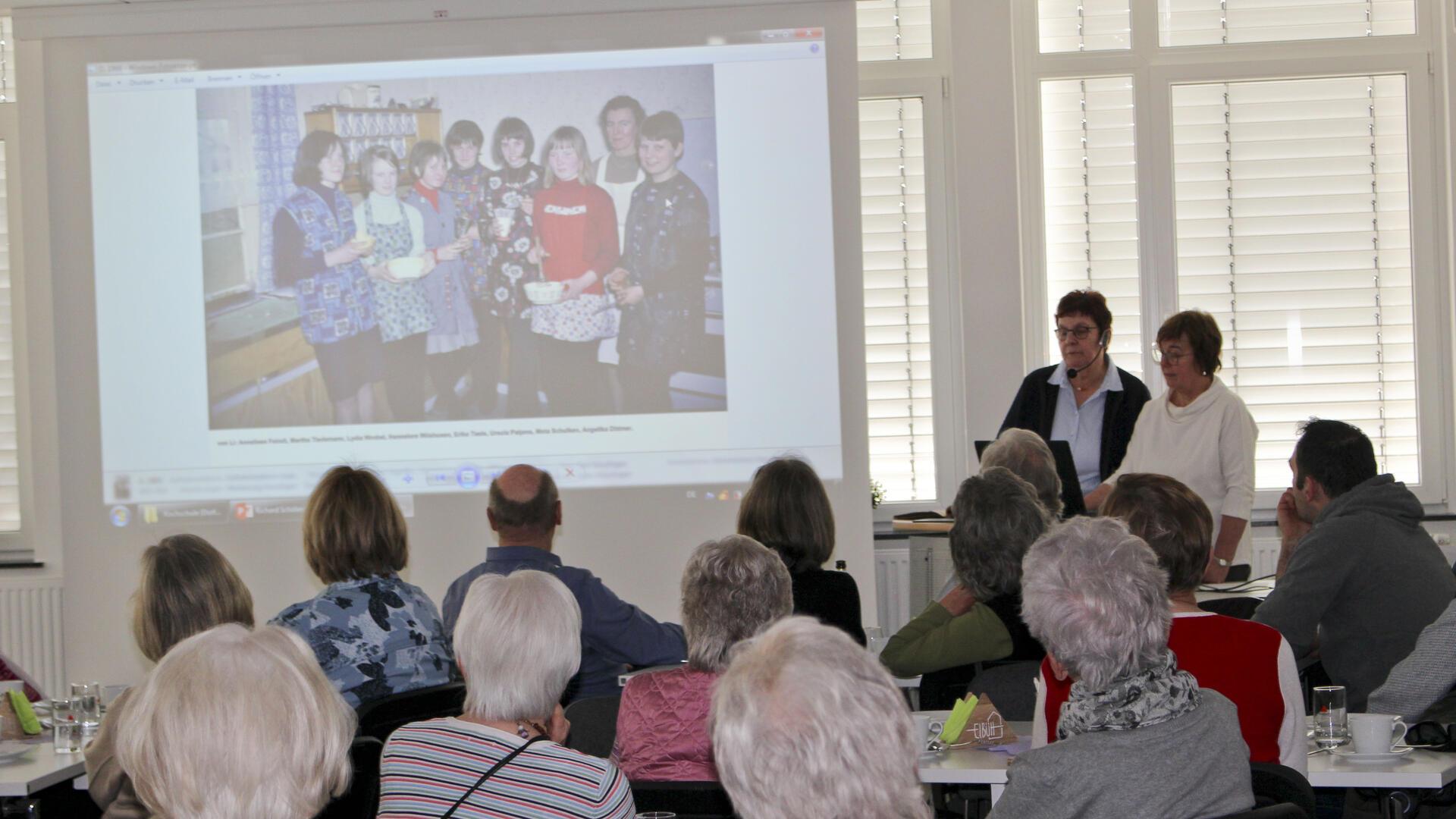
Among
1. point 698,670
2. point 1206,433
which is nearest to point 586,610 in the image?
point 698,670

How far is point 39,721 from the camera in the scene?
10.5ft

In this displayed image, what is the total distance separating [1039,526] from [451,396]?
2.87 meters

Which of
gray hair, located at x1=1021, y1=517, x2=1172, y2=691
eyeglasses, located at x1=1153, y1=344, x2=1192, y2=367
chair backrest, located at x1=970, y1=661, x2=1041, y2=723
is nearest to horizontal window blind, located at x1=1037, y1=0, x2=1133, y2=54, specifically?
eyeglasses, located at x1=1153, y1=344, x2=1192, y2=367

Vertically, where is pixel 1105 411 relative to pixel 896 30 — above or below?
below

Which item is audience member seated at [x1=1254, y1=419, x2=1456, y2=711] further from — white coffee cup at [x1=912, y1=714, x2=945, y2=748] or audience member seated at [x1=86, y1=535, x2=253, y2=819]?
audience member seated at [x1=86, y1=535, x2=253, y2=819]

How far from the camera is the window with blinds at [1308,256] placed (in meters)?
5.79

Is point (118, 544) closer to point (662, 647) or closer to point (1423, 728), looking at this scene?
point (662, 647)

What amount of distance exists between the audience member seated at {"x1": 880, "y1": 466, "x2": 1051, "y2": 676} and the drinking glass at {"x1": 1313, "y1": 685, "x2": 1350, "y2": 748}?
60 cm

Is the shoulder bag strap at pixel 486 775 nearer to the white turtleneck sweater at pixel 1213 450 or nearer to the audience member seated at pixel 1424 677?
the audience member seated at pixel 1424 677

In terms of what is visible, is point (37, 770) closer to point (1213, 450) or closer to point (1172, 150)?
point (1213, 450)

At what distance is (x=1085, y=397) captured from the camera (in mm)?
→ 5047

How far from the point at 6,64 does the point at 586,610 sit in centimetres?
462

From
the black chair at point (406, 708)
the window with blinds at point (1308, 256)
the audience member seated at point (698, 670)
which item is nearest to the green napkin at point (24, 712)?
the black chair at point (406, 708)

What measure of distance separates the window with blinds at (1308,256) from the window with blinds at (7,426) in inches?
211
